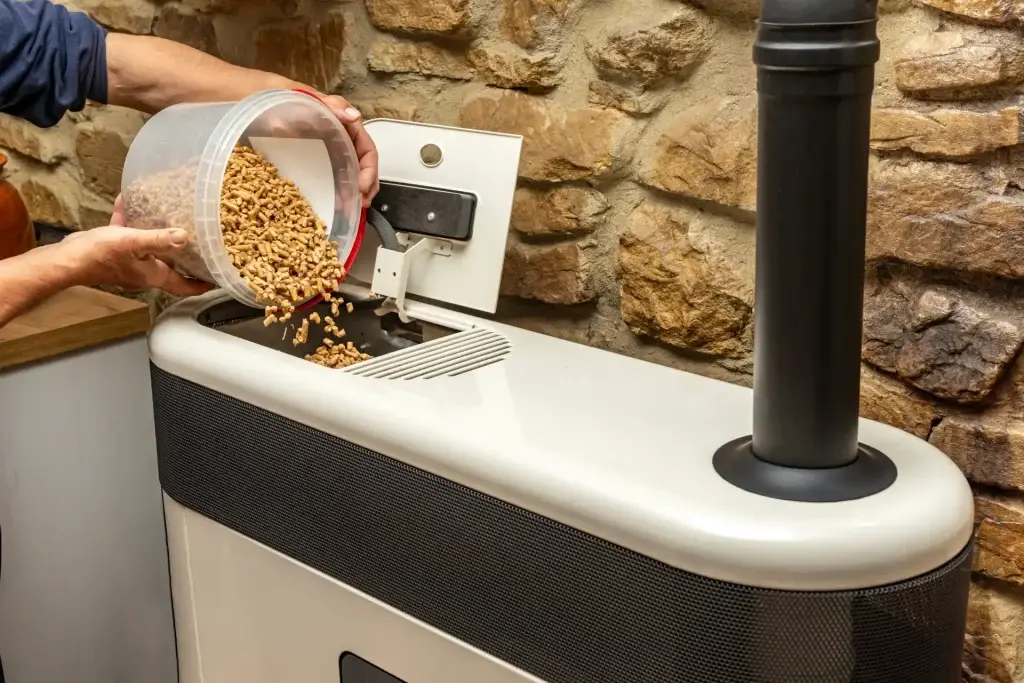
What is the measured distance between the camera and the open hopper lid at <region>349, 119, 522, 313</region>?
1039 millimetres

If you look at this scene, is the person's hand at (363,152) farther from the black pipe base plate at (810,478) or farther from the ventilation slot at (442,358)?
the black pipe base plate at (810,478)

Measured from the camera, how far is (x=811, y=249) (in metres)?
0.65

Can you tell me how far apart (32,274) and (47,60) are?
0.90 feet

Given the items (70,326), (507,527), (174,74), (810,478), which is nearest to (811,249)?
(810,478)

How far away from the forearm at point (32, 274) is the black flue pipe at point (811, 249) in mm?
633

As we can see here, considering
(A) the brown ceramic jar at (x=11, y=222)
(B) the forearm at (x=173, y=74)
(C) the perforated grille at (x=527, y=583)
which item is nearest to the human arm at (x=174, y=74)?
(B) the forearm at (x=173, y=74)

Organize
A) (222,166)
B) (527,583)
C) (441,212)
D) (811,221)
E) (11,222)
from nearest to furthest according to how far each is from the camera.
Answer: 1. (811,221)
2. (527,583)
3. (222,166)
4. (441,212)
5. (11,222)

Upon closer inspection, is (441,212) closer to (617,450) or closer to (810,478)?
(617,450)

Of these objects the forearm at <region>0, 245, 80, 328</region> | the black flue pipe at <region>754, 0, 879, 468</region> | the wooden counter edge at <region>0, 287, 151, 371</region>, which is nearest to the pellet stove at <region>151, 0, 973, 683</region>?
the black flue pipe at <region>754, 0, 879, 468</region>

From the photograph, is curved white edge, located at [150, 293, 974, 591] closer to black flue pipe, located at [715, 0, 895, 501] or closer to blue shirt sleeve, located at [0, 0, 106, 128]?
black flue pipe, located at [715, 0, 895, 501]

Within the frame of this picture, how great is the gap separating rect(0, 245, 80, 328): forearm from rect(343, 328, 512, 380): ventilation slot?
0.96 feet

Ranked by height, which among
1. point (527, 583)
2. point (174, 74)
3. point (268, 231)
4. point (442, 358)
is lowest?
point (527, 583)

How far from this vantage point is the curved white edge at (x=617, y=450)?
2.15ft

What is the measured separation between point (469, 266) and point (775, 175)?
1.52ft
